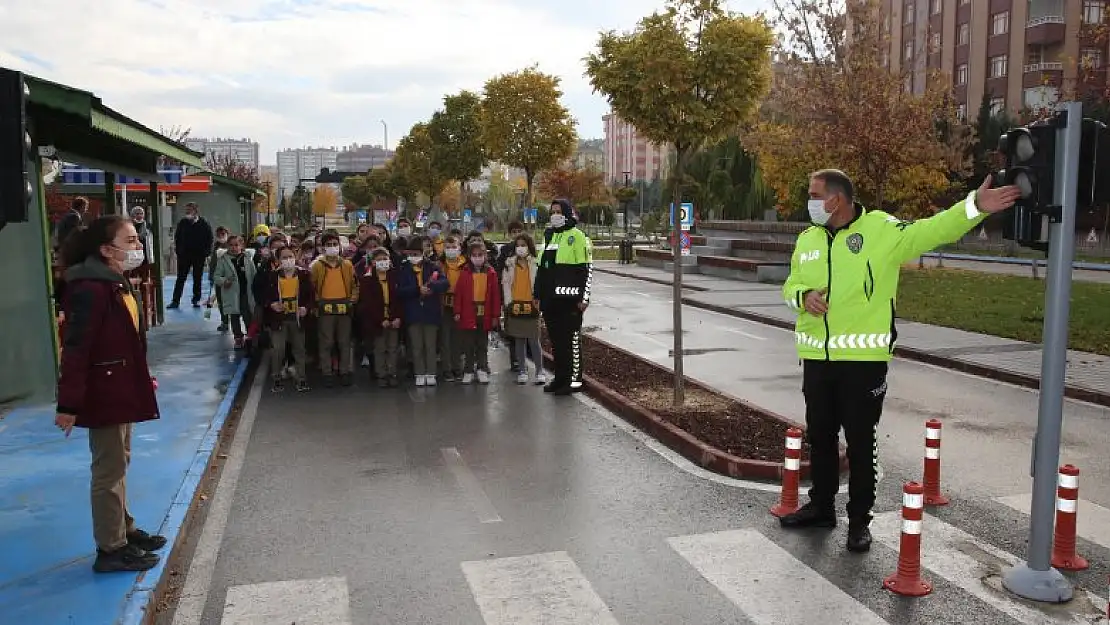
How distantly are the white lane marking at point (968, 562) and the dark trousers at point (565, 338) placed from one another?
15.8ft

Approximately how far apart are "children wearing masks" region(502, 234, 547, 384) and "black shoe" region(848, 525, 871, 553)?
19.5 ft

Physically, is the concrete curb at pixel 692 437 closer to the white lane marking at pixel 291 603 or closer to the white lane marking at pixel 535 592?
the white lane marking at pixel 535 592

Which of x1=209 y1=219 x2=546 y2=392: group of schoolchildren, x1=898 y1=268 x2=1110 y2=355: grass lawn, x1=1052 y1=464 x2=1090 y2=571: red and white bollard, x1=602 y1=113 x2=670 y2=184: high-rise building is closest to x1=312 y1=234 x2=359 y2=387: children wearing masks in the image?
x1=209 y1=219 x2=546 y2=392: group of schoolchildren

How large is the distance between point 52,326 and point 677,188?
663cm

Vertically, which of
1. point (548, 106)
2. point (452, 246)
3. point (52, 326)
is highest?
point (548, 106)

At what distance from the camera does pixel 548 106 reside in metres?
31.1

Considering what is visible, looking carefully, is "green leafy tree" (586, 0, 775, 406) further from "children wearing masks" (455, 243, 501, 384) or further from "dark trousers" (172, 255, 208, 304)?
"dark trousers" (172, 255, 208, 304)

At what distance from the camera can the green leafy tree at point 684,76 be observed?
9.79 meters

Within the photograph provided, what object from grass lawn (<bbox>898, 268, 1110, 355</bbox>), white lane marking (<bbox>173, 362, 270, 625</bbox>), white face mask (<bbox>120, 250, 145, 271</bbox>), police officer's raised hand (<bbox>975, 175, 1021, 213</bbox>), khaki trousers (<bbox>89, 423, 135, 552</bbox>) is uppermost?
police officer's raised hand (<bbox>975, 175, 1021, 213</bbox>)

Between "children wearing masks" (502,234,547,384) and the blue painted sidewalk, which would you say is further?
"children wearing masks" (502,234,547,384)

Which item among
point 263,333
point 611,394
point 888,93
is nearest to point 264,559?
point 611,394

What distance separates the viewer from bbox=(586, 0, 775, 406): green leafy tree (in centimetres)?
979

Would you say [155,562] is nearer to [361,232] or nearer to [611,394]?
[611,394]

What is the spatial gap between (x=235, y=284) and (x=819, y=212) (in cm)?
980
